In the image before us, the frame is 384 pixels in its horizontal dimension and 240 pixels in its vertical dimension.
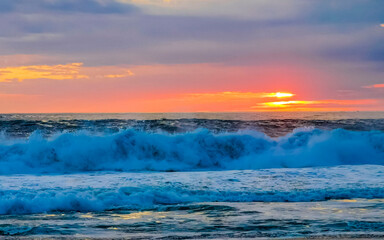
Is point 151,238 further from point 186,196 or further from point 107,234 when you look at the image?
point 186,196

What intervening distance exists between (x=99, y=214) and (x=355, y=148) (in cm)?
1736

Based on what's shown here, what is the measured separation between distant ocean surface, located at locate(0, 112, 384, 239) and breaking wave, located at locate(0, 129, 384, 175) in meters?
0.05

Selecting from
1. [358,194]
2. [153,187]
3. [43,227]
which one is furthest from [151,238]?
[358,194]

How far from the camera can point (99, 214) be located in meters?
9.52

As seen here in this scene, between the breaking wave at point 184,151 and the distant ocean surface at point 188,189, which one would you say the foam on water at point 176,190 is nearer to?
the distant ocean surface at point 188,189

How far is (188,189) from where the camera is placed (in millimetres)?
12102

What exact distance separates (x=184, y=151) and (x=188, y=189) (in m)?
10.3

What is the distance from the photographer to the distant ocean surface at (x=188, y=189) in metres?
8.12

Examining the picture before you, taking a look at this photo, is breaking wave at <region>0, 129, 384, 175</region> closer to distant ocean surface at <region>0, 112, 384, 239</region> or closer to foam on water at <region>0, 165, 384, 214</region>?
distant ocean surface at <region>0, 112, 384, 239</region>

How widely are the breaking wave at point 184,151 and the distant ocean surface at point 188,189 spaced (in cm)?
5

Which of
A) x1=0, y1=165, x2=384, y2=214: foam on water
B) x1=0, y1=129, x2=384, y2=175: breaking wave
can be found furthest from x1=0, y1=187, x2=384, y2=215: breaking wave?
x1=0, y1=129, x2=384, y2=175: breaking wave

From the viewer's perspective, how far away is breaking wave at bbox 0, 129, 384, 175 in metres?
19.8

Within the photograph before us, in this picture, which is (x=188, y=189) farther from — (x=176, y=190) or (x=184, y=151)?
(x=184, y=151)

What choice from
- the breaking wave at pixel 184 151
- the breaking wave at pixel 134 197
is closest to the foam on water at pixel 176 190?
the breaking wave at pixel 134 197
